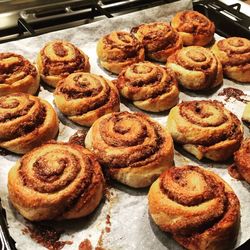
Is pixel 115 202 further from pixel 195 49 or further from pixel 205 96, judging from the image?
pixel 195 49

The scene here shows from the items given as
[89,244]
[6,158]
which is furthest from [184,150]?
[6,158]

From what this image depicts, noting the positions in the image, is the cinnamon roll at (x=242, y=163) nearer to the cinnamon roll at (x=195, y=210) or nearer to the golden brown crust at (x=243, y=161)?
the golden brown crust at (x=243, y=161)

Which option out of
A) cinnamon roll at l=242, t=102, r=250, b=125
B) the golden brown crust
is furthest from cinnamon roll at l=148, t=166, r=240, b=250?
cinnamon roll at l=242, t=102, r=250, b=125

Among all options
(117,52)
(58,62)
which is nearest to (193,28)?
(117,52)

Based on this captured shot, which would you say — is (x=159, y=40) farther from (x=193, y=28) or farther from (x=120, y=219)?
(x=120, y=219)

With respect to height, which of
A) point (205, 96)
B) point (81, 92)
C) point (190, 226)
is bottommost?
point (205, 96)

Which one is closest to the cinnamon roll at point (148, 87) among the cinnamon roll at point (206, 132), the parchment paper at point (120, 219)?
the parchment paper at point (120, 219)
